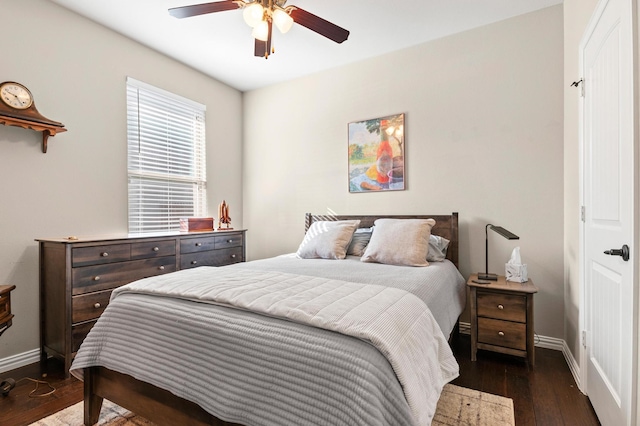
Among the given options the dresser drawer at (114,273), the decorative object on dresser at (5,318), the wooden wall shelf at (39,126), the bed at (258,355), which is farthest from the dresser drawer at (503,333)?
the wooden wall shelf at (39,126)

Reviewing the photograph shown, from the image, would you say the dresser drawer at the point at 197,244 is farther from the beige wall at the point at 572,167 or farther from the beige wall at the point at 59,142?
the beige wall at the point at 572,167

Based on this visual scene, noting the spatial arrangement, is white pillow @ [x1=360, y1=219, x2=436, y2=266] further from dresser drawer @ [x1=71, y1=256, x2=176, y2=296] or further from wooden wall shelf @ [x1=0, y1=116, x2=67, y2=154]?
wooden wall shelf @ [x1=0, y1=116, x2=67, y2=154]

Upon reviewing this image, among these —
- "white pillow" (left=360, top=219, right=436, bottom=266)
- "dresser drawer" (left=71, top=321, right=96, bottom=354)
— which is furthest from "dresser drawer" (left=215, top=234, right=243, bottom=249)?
"white pillow" (left=360, top=219, right=436, bottom=266)

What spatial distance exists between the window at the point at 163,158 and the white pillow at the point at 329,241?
160cm

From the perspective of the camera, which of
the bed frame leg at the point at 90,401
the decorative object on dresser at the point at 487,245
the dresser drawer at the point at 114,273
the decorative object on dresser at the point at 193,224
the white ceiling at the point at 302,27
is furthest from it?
the decorative object on dresser at the point at 193,224

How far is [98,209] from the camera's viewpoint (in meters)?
2.84

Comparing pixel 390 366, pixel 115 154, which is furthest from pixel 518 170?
pixel 115 154

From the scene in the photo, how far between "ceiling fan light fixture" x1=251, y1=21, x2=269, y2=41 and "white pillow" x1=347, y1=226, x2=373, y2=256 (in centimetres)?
183

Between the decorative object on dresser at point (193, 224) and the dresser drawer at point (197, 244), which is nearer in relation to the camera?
the dresser drawer at point (197, 244)

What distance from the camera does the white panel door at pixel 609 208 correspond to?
132cm

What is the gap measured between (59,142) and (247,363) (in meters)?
2.58

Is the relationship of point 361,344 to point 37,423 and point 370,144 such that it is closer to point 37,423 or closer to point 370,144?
point 37,423

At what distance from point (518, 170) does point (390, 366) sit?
238 centimetres

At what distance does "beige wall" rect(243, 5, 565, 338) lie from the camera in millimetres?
2607
